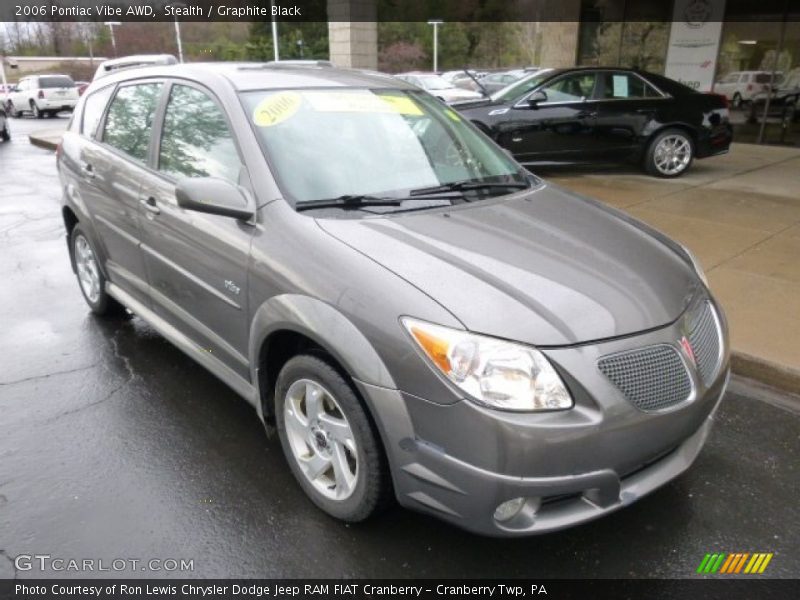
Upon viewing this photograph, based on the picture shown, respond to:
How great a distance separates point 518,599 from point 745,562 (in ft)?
3.02

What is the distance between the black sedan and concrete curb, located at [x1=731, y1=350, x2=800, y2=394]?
5906 millimetres

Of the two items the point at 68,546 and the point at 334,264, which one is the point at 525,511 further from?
the point at 68,546

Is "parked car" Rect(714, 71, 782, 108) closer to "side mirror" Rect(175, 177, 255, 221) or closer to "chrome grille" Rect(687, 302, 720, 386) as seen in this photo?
"chrome grille" Rect(687, 302, 720, 386)

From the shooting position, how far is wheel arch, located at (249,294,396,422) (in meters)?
2.25

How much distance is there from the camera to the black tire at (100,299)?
4535 millimetres

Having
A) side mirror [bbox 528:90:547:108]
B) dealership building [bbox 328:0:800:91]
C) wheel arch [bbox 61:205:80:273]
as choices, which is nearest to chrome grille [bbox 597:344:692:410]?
wheel arch [bbox 61:205:80:273]

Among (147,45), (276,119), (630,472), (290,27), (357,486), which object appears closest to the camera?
(630,472)

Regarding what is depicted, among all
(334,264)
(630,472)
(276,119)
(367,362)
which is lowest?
(630,472)

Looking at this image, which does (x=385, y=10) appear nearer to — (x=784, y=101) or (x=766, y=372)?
(x=784, y=101)

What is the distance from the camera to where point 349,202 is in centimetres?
281

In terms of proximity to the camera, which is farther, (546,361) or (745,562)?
(745,562)

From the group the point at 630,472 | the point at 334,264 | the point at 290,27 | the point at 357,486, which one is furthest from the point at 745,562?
the point at 290,27

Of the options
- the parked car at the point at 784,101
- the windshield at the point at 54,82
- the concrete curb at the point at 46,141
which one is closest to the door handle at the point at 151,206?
the parked car at the point at 784,101

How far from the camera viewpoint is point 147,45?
60.8 meters
